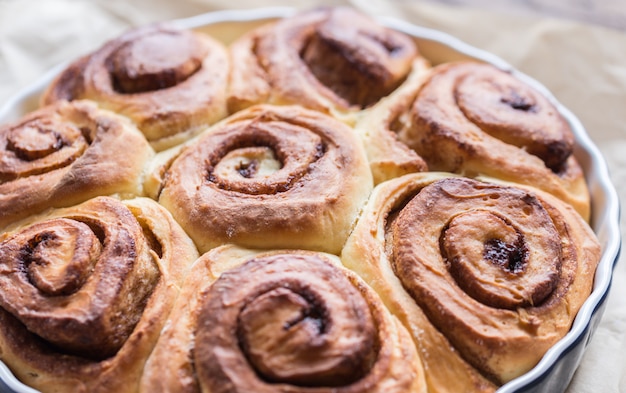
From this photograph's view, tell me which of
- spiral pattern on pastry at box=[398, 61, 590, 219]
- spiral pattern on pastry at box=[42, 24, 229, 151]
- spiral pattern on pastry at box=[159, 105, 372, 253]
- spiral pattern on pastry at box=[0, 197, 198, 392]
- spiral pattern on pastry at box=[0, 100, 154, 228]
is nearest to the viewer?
spiral pattern on pastry at box=[0, 197, 198, 392]

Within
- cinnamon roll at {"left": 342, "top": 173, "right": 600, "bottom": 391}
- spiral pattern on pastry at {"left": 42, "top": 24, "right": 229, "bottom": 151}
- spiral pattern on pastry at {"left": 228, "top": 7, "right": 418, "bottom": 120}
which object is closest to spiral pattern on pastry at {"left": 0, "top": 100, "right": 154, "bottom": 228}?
spiral pattern on pastry at {"left": 42, "top": 24, "right": 229, "bottom": 151}

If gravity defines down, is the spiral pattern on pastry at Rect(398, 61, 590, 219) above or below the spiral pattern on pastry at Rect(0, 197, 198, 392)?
above

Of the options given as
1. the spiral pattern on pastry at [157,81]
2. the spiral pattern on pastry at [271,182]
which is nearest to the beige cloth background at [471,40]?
the spiral pattern on pastry at [157,81]

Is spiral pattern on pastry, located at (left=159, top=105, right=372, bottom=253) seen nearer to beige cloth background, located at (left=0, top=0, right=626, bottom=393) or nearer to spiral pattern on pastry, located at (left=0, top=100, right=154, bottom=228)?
spiral pattern on pastry, located at (left=0, top=100, right=154, bottom=228)

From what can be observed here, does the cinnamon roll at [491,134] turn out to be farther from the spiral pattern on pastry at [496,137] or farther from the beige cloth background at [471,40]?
the beige cloth background at [471,40]

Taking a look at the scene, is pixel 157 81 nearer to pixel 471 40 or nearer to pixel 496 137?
pixel 496 137

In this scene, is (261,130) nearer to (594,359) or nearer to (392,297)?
(392,297)
